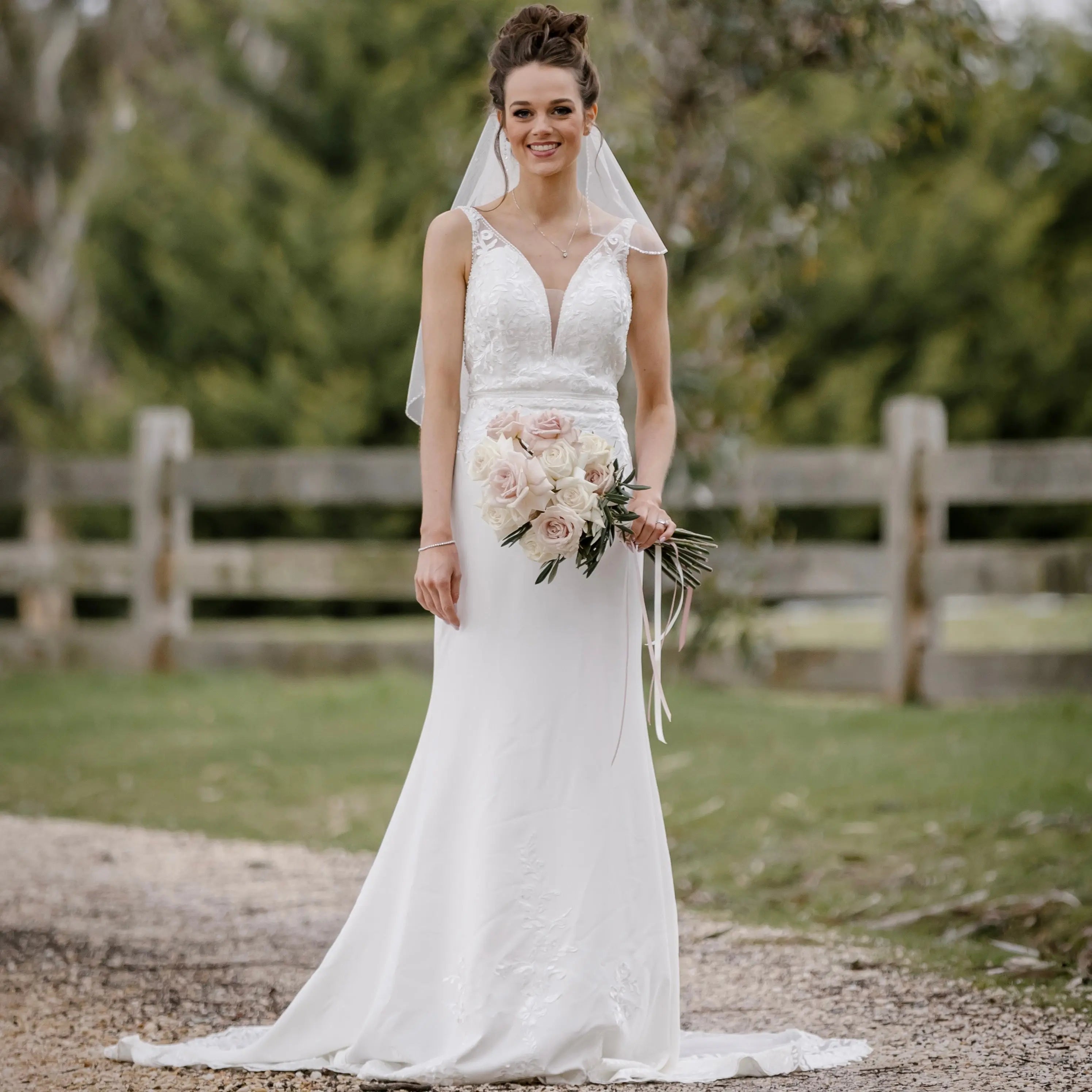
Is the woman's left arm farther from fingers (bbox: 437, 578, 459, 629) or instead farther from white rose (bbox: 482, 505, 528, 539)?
fingers (bbox: 437, 578, 459, 629)

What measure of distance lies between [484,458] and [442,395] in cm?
28

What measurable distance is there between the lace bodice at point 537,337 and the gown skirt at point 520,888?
0.21 m

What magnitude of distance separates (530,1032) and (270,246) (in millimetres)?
12852

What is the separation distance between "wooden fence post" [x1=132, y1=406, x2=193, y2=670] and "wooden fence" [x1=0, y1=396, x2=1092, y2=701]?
0.01 m

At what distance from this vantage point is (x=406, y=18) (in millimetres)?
15641

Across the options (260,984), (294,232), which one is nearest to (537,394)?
(260,984)

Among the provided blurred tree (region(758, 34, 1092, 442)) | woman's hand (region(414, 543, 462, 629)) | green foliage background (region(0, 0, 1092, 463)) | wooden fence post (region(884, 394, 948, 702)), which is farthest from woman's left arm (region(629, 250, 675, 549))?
blurred tree (region(758, 34, 1092, 442))

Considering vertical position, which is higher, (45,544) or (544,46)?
(544,46)

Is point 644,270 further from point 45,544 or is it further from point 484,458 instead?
point 45,544

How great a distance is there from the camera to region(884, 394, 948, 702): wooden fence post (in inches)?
327

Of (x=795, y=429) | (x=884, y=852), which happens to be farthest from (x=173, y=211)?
(x=884, y=852)

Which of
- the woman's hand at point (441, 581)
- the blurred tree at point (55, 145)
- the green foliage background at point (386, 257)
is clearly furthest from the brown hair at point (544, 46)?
the blurred tree at point (55, 145)

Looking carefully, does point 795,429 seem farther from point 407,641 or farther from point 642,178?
point 642,178

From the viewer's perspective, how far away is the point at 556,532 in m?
3.17
